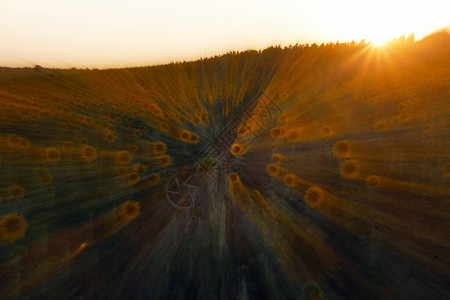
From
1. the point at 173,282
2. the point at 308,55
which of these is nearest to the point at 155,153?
the point at 173,282

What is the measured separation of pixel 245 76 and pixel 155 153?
3.28 metres

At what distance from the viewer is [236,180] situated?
3.60 m

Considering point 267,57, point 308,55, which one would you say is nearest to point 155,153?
point 267,57

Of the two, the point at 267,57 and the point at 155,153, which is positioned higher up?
the point at 267,57

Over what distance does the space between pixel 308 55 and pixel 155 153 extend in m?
5.25

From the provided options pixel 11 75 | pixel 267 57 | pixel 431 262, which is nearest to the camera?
pixel 431 262

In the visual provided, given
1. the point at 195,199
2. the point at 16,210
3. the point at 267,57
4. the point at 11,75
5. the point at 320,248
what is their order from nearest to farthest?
the point at 320,248
the point at 16,210
the point at 195,199
the point at 11,75
the point at 267,57

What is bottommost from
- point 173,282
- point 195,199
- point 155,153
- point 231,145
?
point 173,282

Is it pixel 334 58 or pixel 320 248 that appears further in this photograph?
pixel 334 58

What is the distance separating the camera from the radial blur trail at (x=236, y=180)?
2.78 metres

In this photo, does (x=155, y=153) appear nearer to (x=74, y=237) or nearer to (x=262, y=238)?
(x=74, y=237)

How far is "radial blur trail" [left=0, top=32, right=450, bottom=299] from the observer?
278 cm

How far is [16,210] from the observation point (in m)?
3.16

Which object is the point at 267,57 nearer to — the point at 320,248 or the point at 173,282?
the point at 320,248
